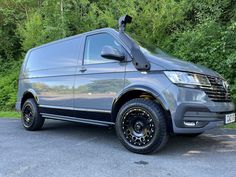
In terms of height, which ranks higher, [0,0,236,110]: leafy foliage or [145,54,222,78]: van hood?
[0,0,236,110]: leafy foliage

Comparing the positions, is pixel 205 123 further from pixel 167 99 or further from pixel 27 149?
pixel 27 149

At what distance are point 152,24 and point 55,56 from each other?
4.54 meters

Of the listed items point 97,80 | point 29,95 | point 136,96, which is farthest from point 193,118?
point 29,95

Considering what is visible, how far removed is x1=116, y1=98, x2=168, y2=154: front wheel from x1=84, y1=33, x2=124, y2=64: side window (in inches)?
38.6

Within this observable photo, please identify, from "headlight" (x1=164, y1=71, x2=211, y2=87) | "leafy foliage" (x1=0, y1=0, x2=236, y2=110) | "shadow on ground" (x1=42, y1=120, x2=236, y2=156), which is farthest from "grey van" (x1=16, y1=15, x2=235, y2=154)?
"leafy foliage" (x1=0, y1=0, x2=236, y2=110)

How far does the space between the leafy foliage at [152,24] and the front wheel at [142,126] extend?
2430 millimetres

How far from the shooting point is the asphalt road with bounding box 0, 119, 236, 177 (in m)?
4.01

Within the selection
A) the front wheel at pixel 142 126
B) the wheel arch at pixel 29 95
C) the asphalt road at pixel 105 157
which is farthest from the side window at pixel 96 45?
the wheel arch at pixel 29 95

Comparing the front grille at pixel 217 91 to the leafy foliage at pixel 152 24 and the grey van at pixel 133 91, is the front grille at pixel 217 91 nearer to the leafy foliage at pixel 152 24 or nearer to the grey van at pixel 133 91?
the grey van at pixel 133 91

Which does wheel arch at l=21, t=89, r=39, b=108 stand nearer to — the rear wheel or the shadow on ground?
the rear wheel

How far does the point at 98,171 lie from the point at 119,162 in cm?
45

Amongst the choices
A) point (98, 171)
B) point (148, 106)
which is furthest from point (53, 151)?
point (148, 106)

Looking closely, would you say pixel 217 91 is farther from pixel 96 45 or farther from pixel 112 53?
pixel 96 45

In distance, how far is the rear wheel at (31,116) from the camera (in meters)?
6.84
